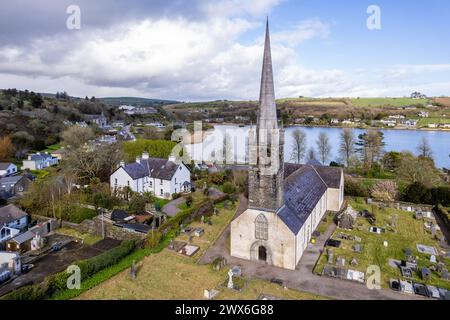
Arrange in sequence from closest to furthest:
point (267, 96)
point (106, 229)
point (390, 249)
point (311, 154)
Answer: point (267, 96) < point (390, 249) < point (106, 229) < point (311, 154)

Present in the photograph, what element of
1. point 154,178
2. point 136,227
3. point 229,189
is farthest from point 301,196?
point 154,178

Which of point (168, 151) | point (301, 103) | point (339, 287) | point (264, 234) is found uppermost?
point (301, 103)

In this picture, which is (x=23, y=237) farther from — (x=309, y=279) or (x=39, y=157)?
(x=39, y=157)

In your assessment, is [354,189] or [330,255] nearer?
[330,255]

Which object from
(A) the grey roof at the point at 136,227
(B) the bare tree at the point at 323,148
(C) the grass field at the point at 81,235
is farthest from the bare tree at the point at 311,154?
(C) the grass field at the point at 81,235
